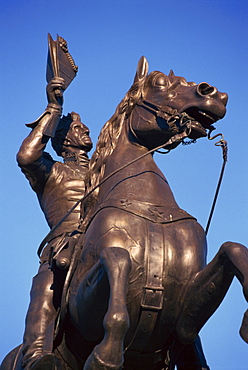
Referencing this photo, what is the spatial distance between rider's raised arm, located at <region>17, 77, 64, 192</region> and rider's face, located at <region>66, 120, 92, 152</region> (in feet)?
2.02

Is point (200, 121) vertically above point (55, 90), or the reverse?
point (55, 90)

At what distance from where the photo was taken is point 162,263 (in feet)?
24.4

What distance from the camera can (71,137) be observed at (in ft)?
33.3

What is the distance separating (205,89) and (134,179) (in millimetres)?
1185

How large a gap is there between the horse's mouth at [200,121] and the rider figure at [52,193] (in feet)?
5.52

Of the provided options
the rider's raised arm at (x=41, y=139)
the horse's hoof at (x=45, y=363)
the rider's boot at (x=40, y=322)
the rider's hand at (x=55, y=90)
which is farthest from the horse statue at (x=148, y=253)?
the rider's hand at (x=55, y=90)

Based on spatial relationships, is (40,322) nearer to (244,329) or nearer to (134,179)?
(134,179)

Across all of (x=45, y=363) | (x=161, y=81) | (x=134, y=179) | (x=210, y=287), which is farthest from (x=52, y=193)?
(x=210, y=287)

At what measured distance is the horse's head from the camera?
25.3 ft

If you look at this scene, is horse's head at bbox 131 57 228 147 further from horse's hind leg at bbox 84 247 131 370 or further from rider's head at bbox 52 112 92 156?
horse's hind leg at bbox 84 247 131 370

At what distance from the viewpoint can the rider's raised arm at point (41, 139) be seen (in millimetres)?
9180

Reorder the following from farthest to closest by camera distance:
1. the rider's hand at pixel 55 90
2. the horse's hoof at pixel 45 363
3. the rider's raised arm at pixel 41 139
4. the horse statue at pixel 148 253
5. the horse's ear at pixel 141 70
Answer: the rider's hand at pixel 55 90 → the rider's raised arm at pixel 41 139 → the horse's ear at pixel 141 70 → the horse's hoof at pixel 45 363 → the horse statue at pixel 148 253

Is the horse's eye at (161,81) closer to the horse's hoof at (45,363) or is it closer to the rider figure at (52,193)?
the rider figure at (52,193)

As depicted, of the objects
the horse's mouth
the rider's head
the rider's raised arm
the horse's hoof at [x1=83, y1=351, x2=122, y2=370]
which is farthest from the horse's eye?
the horse's hoof at [x1=83, y1=351, x2=122, y2=370]
